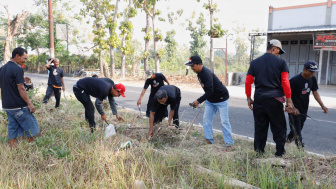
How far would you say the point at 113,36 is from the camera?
2527 centimetres

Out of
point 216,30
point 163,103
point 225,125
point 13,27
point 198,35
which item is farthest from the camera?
point 198,35

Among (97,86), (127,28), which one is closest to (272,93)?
(97,86)

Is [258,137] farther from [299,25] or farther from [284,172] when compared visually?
[299,25]

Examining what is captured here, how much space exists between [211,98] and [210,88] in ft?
1.07

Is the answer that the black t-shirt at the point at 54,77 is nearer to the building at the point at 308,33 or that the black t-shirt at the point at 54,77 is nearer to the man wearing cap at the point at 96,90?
the man wearing cap at the point at 96,90

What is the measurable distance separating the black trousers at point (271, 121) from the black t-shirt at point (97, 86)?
8.98ft

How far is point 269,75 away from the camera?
13.0 feet

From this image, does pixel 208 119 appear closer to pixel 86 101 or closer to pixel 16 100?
pixel 86 101

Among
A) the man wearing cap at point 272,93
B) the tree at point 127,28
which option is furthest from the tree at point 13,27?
the man wearing cap at point 272,93

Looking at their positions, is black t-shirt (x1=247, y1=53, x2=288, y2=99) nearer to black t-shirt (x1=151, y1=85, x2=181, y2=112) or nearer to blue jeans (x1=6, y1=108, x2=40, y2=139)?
black t-shirt (x1=151, y1=85, x2=181, y2=112)

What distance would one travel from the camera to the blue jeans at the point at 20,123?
461 centimetres

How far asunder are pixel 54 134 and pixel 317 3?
58.5 ft

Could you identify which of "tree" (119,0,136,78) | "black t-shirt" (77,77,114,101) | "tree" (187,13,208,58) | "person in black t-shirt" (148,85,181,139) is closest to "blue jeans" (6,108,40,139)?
"black t-shirt" (77,77,114,101)

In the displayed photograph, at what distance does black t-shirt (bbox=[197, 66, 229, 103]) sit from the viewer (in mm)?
4742
